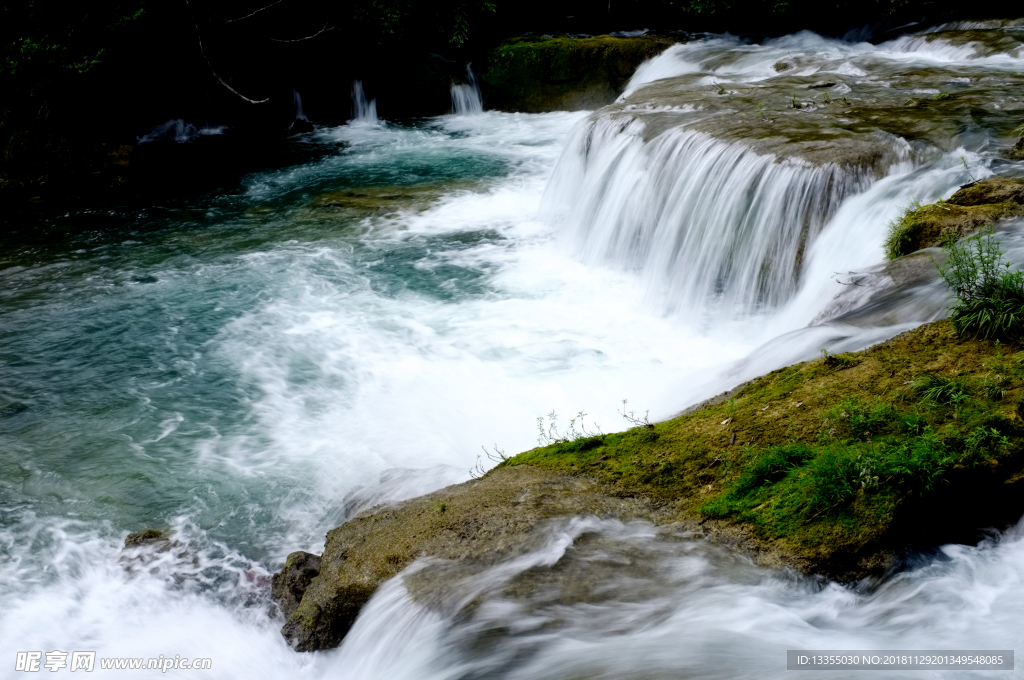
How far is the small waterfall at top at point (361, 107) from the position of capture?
1756 cm

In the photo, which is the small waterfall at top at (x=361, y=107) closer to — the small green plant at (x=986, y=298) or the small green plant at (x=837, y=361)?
the small green plant at (x=837, y=361)

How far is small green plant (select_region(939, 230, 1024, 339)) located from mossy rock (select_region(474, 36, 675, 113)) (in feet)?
43.7

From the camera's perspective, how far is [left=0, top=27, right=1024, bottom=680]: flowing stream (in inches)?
133

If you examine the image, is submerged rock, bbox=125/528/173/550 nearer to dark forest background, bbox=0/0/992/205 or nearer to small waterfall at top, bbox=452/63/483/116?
dark forest background, bbox=0/0/992/205

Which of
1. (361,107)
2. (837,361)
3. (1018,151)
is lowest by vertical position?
(837,361)

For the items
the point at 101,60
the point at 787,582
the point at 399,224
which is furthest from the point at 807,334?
the point at 101,60

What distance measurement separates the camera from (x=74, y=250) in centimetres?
1052

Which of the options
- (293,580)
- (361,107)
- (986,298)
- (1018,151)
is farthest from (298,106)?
(986,298)

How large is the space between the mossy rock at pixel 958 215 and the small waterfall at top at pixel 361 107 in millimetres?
13552

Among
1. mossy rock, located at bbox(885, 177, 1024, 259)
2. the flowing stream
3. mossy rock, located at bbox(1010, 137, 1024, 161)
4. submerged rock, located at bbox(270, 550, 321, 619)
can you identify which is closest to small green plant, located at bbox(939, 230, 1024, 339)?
the flowing stream

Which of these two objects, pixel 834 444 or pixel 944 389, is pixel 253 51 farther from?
pixel 944 389

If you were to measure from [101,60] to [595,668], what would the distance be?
13.7m

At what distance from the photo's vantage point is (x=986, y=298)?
4402 mm

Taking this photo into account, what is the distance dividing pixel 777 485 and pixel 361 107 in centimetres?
1586
